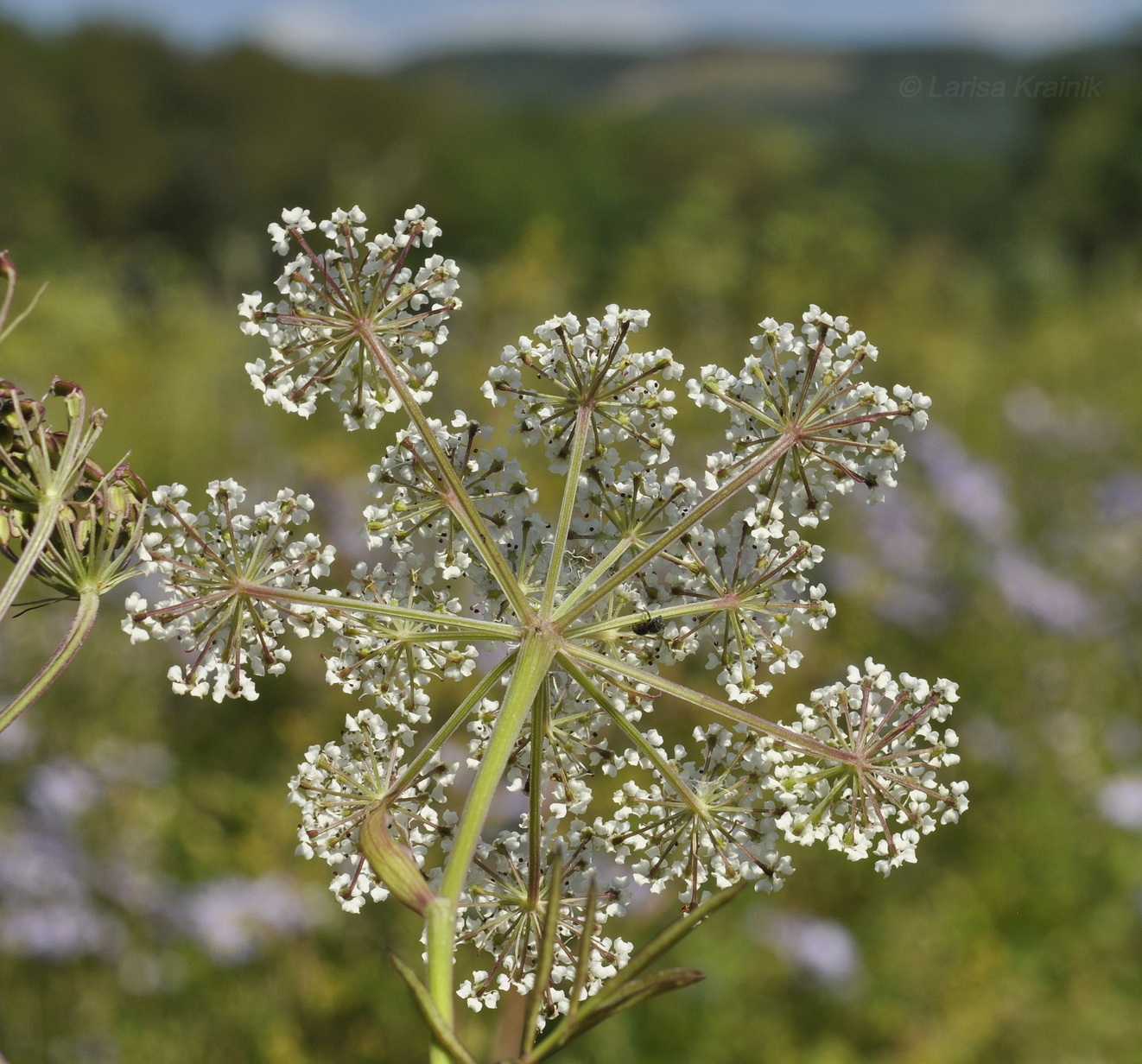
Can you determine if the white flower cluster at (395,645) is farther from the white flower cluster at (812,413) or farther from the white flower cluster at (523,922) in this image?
the white flower cluster at (812,413)

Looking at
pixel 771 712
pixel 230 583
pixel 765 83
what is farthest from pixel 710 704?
pixel 765 83

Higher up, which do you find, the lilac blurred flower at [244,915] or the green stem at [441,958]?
the lilac blurred flower at [244,915]

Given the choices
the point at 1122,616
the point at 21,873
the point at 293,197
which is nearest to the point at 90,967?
the point at 21,873

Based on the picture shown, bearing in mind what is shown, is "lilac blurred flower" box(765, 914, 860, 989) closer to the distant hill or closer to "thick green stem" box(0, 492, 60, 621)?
"thick green stem" box(0, 492, 60, 621)

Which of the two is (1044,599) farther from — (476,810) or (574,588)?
(476,810)

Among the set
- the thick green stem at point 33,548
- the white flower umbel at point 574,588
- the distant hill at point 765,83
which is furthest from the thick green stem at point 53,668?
the distant hill at point 765,83

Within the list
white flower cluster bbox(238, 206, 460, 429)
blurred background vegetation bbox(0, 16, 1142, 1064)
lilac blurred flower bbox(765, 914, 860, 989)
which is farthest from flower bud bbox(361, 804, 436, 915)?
lilac blurred flower bbox(765, 914, 860, 989)

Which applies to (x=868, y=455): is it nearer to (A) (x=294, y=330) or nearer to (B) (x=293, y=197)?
(A) (x=294, y=330)
